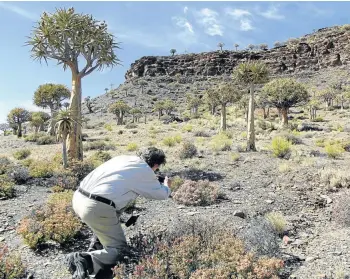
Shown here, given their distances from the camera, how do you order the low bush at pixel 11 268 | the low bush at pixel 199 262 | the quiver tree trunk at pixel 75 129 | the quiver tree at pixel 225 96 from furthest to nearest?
the quiver tree at pixel 225 96, the quiver tree trunk at pixel 75 129, the low bush at pixel 11 268, the low bush at pixel 199 262

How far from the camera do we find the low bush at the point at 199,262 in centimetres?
379

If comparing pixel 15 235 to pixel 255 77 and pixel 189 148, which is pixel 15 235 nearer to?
pixel 189 148

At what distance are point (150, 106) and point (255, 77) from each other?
63.3m

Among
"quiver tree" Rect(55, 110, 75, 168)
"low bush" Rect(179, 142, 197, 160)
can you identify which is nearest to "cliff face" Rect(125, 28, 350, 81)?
"low bush" Rect(179, 142, 197, 160)

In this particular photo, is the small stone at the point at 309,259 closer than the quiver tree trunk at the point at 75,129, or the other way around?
the small stone at the point at 309,259

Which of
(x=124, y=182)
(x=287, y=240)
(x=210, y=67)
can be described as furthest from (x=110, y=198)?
(x=210, y=67)

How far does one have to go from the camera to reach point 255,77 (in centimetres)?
1822

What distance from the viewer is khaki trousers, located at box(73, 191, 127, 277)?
3.94 meters

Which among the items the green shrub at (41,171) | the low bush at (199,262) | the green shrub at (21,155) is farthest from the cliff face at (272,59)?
the low bush at (199,262)

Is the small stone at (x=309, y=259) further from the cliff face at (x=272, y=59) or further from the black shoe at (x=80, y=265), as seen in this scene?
the cliff face at (x=272, y=59)

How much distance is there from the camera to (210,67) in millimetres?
106562

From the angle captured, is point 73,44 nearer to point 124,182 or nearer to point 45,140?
point 124,182

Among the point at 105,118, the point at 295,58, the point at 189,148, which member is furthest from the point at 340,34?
the point at 189,148

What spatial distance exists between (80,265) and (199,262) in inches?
57.7
